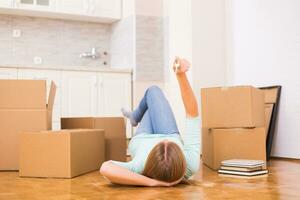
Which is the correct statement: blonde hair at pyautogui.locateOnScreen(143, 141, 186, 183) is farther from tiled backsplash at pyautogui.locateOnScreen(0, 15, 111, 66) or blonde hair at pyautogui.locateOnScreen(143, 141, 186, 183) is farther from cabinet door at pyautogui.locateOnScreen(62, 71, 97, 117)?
tiled backsplash at pyautogui.locateOnScreen(0, 15, 111, 66)

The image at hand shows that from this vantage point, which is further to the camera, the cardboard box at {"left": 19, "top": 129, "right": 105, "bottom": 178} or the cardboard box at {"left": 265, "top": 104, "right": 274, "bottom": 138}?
the cardboard box at {"left": 265, "top": 104, "right": 274, "bottom": 138}

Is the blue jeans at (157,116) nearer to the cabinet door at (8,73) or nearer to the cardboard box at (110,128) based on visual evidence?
the cardboard box at (110,128)

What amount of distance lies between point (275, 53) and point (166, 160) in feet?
6.71

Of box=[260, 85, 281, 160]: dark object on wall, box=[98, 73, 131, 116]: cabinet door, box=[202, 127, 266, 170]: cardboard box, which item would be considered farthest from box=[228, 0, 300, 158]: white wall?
box=[98, 73, 131, 116]: cabinet door

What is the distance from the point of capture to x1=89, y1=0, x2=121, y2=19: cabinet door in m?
4.82

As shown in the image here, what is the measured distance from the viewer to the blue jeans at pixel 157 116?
2.48 m

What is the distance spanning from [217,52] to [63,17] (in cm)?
185

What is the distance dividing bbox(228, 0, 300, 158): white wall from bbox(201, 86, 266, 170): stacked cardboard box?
0.59 m

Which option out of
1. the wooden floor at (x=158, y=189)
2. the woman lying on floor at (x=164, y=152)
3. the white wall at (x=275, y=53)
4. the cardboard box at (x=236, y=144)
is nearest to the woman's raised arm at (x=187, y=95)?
the woman lying on floor at (x=164, y=152)

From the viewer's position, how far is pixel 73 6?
476 cm

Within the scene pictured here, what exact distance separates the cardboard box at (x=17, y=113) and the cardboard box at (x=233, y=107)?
1.17 m

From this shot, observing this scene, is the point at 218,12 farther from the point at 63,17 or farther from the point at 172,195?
the point at 172,195

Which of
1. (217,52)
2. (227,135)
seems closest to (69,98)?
(217,52)

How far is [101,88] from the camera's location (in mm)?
4516
